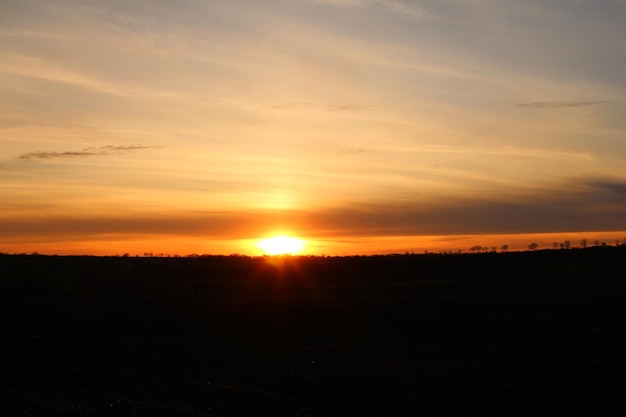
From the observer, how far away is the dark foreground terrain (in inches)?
648

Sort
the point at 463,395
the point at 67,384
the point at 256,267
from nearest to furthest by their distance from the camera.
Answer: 1. the point at 463,395
2. the point at 67,384
3. the point at 256,267

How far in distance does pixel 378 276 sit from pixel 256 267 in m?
13.5

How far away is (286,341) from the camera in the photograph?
25.6 m

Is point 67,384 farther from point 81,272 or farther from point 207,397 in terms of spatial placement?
point 81,272

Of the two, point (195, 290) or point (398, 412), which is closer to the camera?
point (398, 412)

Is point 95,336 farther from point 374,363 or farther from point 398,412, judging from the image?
point 398,412

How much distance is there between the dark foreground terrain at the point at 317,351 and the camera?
16469 millimetres

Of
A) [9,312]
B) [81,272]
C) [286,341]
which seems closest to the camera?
[286,341]

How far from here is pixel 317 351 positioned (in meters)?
23.5

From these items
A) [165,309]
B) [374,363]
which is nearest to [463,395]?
[374,363]

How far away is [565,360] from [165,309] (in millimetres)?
19685

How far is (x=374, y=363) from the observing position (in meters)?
21.1

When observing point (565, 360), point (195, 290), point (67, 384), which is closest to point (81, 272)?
point (195, 290)

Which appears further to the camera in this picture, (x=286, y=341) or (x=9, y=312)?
(x=9, y=312)
